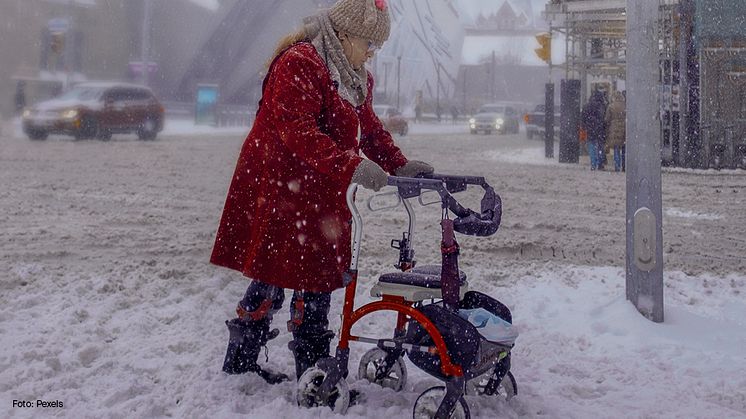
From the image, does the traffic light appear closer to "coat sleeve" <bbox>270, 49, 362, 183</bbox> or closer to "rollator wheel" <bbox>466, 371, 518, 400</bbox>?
"rollator wheel" <bbox>466, 371, 518, 400</bbox>

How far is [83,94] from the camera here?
21.9 meters

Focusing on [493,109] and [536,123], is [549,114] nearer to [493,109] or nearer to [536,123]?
[536,123]

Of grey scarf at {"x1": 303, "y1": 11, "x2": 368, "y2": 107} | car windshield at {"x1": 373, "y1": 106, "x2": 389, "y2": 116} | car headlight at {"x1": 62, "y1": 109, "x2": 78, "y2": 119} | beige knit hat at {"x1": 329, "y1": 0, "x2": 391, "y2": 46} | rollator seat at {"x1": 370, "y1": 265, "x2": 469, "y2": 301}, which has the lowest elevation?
rollator seat at {"x1": 370, "y1": 265, "x2": 469, "y2": 301}

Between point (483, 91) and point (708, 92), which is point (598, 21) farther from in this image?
point (483, 91)

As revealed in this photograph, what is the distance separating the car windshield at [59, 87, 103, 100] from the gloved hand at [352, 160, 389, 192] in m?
20.6

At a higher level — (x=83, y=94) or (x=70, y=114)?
(x=83, y=94)

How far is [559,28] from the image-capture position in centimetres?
1814

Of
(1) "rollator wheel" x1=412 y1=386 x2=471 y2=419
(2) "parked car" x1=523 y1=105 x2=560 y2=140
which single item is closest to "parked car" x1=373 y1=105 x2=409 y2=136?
(2) "parked car" x1=523 y1=105 x2=560 y2=140

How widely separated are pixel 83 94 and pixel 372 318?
19.6m

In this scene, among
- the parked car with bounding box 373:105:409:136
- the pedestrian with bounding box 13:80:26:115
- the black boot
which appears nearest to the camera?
the black boot

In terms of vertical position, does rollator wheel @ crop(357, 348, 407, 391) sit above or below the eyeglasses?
below

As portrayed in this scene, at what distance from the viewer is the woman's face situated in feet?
9.71

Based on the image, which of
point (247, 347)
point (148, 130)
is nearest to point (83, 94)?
point (148, 130)

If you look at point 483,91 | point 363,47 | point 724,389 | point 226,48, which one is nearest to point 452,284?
point 363,47
